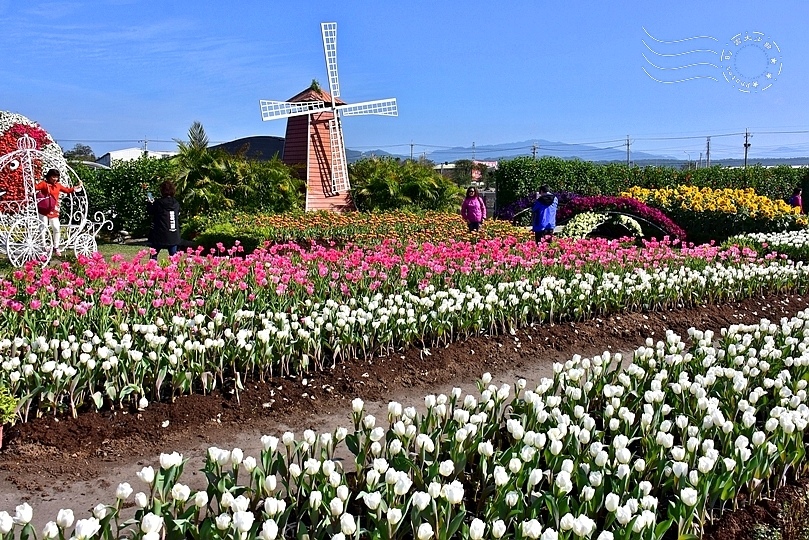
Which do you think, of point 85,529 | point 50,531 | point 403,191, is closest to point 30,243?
point 50,531

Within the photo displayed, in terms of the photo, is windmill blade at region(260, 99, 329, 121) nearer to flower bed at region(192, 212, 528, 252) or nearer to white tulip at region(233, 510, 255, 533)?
flower bed at region(192, 212, 528, 252)

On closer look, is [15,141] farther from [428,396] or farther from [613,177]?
[613,177]

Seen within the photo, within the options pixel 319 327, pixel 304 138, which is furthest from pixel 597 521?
pixel 304 138

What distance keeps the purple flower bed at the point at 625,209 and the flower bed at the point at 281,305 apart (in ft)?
21.7

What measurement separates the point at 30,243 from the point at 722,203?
48.1 ft

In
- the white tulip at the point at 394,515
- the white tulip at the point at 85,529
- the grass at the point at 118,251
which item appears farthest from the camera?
the grass at the point at 118,251

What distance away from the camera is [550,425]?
376 centimetres

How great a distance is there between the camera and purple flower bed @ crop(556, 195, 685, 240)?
1647 centimetres

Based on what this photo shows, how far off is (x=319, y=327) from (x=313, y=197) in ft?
52.6

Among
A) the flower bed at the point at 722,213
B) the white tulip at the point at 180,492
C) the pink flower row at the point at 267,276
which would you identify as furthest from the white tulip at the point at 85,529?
the flower bed at the point at 722,213

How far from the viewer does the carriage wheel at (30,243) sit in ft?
36.4

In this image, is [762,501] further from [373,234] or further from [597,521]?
[373,234]

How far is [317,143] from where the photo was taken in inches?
872

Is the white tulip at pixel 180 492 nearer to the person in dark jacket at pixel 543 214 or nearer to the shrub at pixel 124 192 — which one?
the person in dark jacket at pixel 543 214
